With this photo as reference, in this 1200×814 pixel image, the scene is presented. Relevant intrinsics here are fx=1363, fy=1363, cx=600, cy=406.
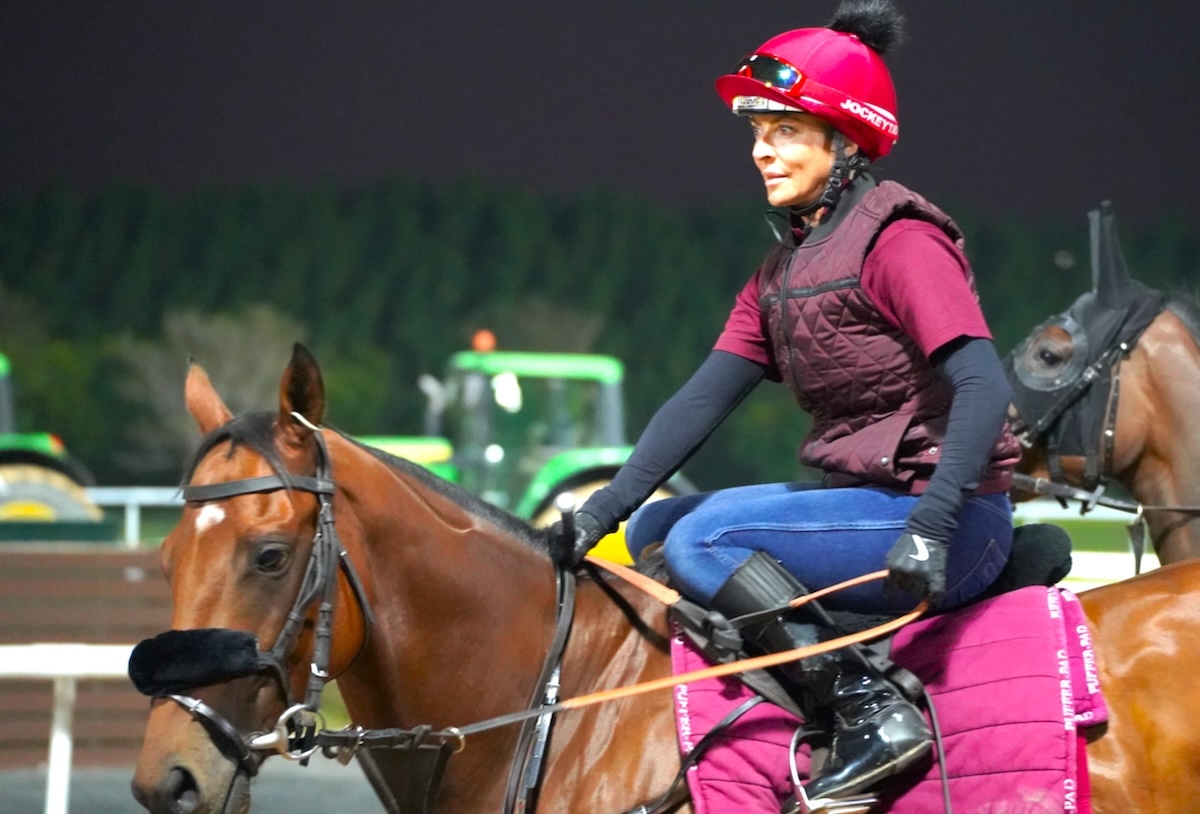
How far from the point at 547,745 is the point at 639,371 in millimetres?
27244

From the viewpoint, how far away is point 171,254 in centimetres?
2816

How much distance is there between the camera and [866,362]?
220 cm

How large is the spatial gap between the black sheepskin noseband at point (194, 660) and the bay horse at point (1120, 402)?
2.67 metres

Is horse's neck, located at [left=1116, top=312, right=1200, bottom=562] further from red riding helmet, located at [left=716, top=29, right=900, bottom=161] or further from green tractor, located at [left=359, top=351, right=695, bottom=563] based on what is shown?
green tractor, located at [left=359, top=351, right=695, bottom=563]

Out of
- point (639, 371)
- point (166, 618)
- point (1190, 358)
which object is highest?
point (1190, 358)

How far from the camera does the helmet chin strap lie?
2.30 m

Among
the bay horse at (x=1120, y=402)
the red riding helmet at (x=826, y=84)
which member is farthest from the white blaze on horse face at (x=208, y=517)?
the bay horse at (x=1120, y=402)

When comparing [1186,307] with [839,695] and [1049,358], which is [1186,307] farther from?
[839,695]

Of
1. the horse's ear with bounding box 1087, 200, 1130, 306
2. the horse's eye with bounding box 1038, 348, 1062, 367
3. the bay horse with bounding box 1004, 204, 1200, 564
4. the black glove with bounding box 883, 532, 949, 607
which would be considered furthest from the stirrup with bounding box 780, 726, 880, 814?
the horse's ear with bounding box 1087, 200, 1130, 306

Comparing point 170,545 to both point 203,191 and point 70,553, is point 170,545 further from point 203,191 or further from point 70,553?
point 203,191

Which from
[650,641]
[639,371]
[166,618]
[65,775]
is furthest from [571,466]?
[639,371]

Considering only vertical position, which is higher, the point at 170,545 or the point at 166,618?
the point at 170,545

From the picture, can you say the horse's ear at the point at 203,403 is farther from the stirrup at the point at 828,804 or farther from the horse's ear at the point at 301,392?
the stirrup at the point at 828,804

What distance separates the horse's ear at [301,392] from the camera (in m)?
2.05
